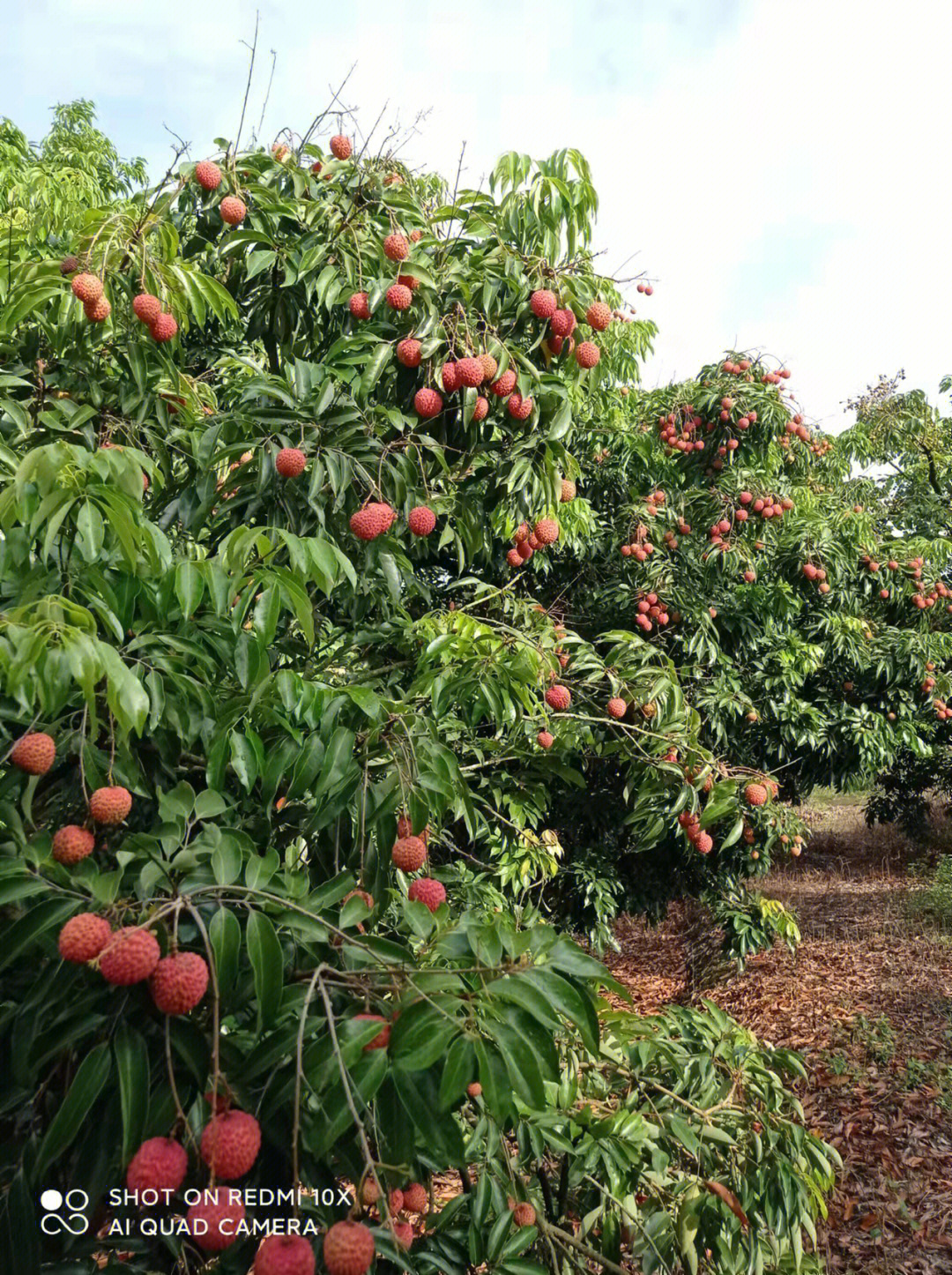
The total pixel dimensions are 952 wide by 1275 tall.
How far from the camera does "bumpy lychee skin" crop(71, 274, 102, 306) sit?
2.06 metres

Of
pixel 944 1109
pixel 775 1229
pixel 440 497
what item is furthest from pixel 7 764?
pixel 944 1109

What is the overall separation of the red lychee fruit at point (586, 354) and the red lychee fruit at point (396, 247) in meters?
0.53

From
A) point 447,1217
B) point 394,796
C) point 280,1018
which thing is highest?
point 394,796

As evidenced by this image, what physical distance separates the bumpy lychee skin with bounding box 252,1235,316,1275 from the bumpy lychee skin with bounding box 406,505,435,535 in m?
1.64

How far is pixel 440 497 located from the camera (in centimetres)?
257

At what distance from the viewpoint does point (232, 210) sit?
247 centimetres

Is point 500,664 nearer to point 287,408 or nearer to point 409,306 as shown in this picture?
point 287,408

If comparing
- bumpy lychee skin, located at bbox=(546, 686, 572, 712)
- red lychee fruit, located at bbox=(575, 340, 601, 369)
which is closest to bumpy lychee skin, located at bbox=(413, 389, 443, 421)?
red lychee fruit, located at bbox=(575, 340, 601, 369)

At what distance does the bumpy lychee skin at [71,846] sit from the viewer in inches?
53.8

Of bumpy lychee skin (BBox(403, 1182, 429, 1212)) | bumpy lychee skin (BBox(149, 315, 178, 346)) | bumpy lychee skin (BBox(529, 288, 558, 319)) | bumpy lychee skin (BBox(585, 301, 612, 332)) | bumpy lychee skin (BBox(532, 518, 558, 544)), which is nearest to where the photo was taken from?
bumpy lychee skin (BBox(403, 1182, 429, 1212))

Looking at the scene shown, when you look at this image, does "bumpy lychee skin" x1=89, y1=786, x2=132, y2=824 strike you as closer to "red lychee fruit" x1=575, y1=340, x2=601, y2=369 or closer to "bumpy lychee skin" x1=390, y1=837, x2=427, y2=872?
"bumpy lychee skin" x1=390, y1=837, x2=427, y2=872

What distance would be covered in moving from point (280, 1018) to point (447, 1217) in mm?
854

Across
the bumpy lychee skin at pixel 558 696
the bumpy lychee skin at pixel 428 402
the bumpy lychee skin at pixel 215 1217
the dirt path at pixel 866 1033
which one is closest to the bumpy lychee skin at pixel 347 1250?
the bumpy lychee skin at pixel 215 1217

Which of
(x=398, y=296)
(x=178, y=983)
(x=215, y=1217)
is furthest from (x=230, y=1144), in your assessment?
(x=398, y=296)
